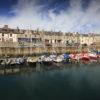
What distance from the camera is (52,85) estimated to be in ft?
52.2

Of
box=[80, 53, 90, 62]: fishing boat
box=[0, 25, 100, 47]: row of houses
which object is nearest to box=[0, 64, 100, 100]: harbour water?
box=[80, 53, 90, 62]: fishing boat

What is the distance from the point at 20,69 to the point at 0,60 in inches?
93.8

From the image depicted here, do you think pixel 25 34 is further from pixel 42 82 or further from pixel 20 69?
pixel 42 82

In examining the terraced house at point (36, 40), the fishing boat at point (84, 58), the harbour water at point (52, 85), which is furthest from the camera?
the terraced house at point (36, 40)

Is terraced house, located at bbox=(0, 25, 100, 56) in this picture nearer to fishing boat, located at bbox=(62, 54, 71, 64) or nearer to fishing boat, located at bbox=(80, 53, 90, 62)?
fishing boat, located at bbox=(62, 54, 71, 64)

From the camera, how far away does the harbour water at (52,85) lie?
13.2 metres

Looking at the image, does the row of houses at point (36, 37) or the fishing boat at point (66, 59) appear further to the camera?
the row of houses at point (36, 37)

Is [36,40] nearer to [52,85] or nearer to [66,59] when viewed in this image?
[66,59]

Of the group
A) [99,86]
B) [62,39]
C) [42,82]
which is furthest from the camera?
[62,39]

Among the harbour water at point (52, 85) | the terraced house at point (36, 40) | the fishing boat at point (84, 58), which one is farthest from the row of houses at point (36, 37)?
the harbour water at point (52, 85)

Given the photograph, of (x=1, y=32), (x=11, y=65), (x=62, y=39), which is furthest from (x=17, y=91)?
(x=62, y=39)

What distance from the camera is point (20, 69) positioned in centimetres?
2011

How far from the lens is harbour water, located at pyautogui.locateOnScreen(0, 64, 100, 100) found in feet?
43.2

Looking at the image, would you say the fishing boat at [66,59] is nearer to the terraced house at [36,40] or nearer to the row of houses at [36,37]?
the terraced house at [36,40]
